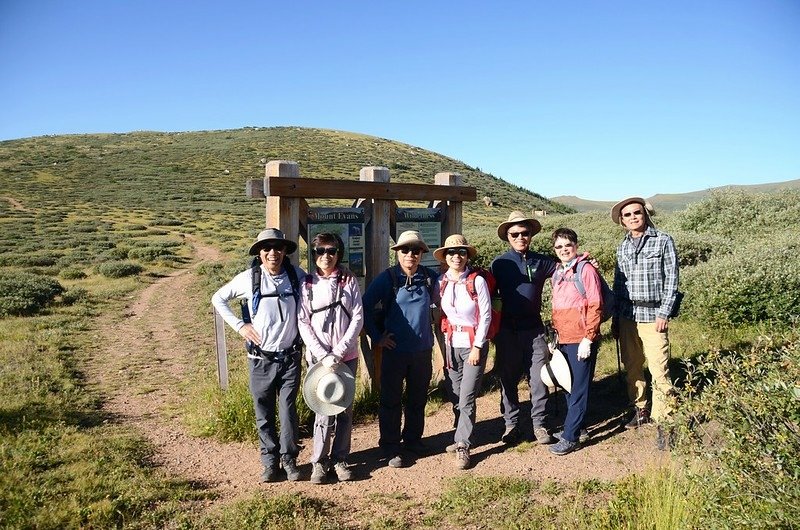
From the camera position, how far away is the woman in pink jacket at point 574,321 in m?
4.59

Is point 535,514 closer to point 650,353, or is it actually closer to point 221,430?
point 650,353

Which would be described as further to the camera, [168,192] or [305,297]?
[168,192]

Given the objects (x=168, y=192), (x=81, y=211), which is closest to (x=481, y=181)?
(x=168, y=192)

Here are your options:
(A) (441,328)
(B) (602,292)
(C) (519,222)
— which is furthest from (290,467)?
(B) (602,292)

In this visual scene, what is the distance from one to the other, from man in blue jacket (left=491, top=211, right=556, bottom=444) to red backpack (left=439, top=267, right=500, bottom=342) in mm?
199

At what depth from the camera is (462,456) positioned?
4586mm

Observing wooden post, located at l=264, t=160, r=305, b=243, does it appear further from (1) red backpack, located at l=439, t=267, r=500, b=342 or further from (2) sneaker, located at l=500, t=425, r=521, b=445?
(2) sneaker, located at l=500, t=425, r=521, b=445

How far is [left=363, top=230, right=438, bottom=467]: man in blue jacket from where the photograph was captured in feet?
15.2

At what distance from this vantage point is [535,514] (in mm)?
3711

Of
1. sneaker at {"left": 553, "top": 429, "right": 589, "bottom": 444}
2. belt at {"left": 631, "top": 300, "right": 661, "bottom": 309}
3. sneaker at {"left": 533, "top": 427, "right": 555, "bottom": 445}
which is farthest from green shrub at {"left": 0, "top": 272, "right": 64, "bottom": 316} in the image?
belt at {"left": 631, "top": 300, "right": 661, "bottom": 309}

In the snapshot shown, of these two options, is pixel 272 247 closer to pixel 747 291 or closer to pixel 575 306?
pixel 575 306

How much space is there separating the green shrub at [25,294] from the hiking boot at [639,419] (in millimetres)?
11231

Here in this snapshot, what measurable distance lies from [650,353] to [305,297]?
2978 mm

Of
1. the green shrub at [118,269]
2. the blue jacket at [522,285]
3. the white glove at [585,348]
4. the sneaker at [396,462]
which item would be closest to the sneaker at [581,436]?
the white glove at [585,348]
